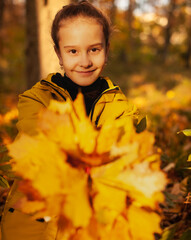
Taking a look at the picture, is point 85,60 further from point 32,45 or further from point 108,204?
point 32,45

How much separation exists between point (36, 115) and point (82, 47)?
42 centimetres

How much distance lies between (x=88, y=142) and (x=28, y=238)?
0.64 metres

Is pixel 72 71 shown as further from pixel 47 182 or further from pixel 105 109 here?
pixel 47 182

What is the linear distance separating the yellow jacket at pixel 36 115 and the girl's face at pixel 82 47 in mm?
138

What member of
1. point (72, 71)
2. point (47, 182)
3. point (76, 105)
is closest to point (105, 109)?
point (72, 71)

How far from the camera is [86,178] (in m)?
0.69

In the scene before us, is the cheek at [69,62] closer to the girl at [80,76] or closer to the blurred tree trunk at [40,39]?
the girl at [80,76]

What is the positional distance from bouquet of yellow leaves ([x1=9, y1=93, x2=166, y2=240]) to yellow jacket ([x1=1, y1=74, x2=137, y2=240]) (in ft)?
0.77

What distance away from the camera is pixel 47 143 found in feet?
2.19

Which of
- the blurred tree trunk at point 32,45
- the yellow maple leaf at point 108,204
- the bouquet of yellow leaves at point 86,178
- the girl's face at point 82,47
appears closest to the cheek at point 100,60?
the girl's face at point 82,47

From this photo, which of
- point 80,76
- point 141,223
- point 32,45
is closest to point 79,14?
point 80,76

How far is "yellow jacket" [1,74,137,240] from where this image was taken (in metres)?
1.06

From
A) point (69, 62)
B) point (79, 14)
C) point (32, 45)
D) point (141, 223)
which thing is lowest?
point (141, 223)

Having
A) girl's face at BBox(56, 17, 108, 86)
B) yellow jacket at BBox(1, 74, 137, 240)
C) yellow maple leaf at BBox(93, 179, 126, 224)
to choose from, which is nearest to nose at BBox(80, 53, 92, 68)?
girl's face at BBox(56, 17, 108, 86)
